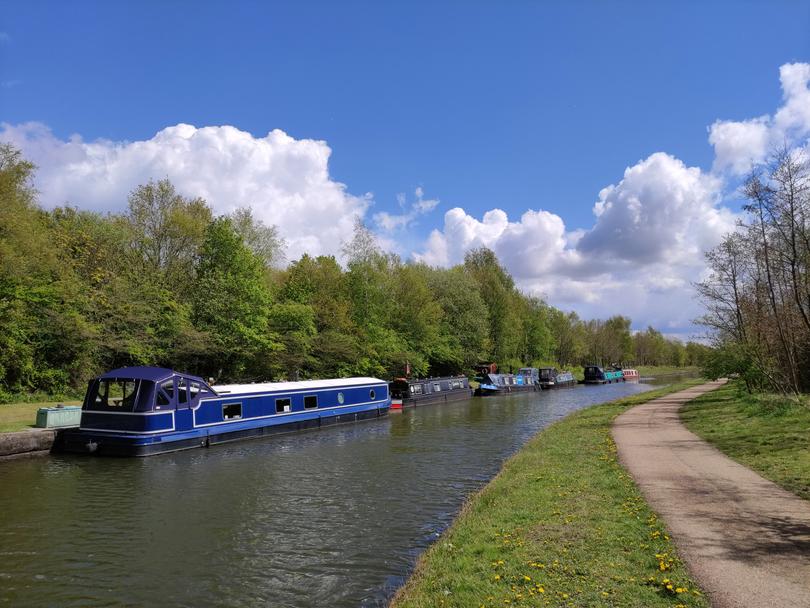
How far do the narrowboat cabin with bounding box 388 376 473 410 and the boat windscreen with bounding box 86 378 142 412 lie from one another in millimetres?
20664

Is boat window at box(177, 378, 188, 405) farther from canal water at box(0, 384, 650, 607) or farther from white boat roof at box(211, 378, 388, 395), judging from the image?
canal water at box(0, 384, 650, 607)

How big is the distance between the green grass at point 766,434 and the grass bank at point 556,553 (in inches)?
124

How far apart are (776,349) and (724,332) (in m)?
5.73

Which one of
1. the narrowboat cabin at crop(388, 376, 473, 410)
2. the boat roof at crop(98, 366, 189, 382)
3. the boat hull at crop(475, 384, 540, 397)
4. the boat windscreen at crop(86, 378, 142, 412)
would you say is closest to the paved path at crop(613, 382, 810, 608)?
the boat roof at crop(98, 366, 189, 382)

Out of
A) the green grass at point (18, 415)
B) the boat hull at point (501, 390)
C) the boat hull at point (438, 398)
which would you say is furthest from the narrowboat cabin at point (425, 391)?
the green grass at point (18, 415)

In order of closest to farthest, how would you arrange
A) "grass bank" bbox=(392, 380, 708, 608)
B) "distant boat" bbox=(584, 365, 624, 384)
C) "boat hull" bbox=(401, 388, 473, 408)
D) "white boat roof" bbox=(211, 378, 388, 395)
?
1. "grass bank" bbox=(392, 380, 708, 608)
2. "white boat roof" bbox=(211, 378, 388, 395)
3. "boat hull" bbox=(401, 388, 473, 408)
4. "distant boat" bbox=(584, 365, 624, 384)

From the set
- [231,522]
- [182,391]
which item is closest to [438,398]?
[182,391]

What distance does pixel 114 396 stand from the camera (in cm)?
2130

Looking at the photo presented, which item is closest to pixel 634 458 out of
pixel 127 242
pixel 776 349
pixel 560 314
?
pixel 776 349

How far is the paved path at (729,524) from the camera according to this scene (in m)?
5.96

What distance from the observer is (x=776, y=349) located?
24.4m

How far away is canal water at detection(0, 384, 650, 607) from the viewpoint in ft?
28.3

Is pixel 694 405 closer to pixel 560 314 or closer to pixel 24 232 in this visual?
pixel 24 232

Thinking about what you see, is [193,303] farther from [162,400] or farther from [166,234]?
[162,400]
